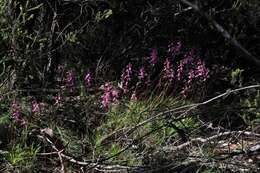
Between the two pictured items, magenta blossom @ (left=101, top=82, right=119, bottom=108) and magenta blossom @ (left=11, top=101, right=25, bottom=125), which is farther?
magenta blossom @ (left=101, top=82, right=119, bottom=108)

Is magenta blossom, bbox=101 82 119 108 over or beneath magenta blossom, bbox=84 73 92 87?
beneath

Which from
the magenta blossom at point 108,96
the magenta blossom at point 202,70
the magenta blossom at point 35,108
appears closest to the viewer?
the magenta blossom at point 35,108

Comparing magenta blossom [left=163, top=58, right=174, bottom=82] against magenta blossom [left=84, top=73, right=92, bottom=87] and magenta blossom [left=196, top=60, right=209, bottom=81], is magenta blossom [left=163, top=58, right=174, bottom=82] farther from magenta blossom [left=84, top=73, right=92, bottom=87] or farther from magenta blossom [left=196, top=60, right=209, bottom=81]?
magenta blossom [left=84, top=73, right=92, bottom=87]

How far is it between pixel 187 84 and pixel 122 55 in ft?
2.52

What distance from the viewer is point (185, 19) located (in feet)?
19.1

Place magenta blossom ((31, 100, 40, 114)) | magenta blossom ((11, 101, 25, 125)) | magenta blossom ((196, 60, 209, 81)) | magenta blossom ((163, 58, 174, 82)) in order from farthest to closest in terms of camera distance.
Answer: magenta blossom ((196, 60, 209, 81)) < magenta blossom ((163, 58, 174, 82)) < magenta blossom ((31, 100, 40, 114)) < magenta blossom ((11, 101, 25, 125))

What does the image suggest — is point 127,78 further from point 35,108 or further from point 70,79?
point 35,108

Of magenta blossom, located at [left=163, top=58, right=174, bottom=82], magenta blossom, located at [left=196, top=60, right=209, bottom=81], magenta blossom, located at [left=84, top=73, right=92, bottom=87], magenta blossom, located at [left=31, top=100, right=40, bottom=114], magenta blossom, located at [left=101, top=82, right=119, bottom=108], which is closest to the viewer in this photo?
magenta blossom, located at [left=31, top=100, right=40, bottom=114]

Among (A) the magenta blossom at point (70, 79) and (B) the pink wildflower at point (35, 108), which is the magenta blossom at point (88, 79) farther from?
(B) the pink wildflower at point (35, 108)

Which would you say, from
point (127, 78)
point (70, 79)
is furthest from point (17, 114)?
point (127, 78)

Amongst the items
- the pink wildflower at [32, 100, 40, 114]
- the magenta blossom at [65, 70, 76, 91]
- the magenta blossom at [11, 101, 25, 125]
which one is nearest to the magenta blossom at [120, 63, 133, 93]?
the magenta blossom at [65, 70, 76, 91]

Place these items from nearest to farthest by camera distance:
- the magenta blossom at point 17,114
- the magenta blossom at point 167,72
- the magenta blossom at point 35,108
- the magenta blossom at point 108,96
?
1. the magenta blossom at point 17,114
2. the magenta blossom at point 35,108
3. the magenta blossom at point 108,96
4. the magenta blossom at point 167,72

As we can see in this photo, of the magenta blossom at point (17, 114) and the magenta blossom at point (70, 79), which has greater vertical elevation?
the magenta blossom at point (70, 79)

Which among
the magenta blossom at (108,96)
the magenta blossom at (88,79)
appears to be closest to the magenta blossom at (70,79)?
the magenta blossom at (88,79)
